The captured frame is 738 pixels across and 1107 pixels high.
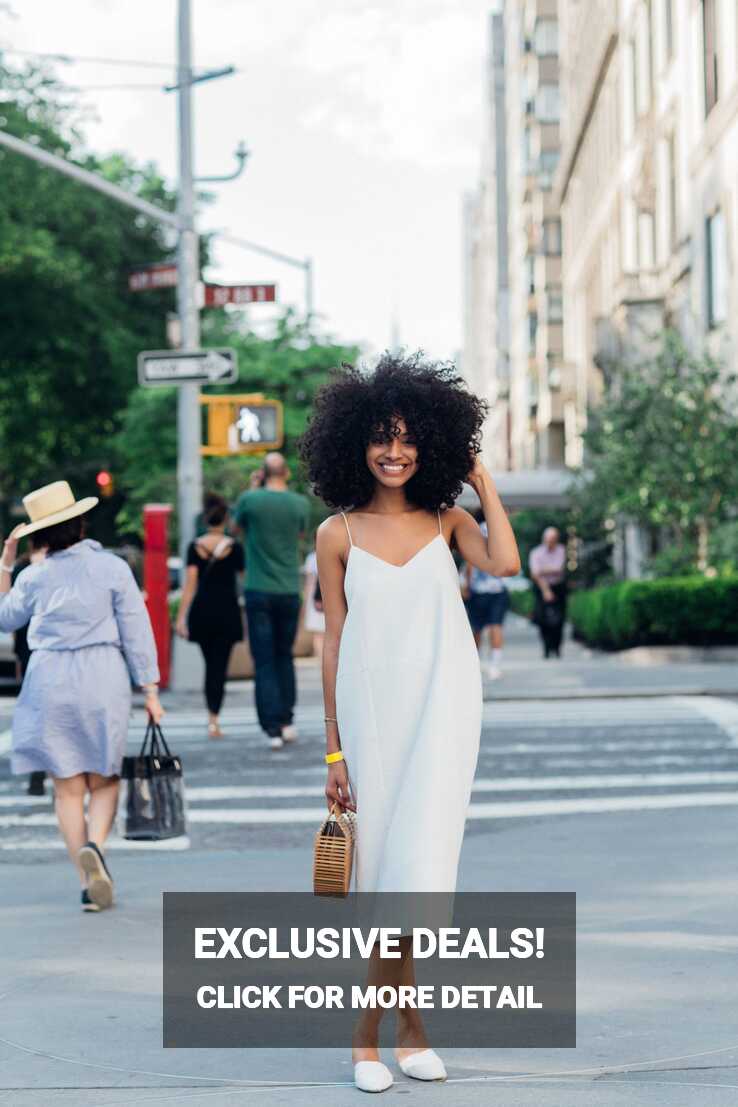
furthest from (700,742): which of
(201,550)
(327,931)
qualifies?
(327,931)

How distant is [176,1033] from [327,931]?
155 centimetres

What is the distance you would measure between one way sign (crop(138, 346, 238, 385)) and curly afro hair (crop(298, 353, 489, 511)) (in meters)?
14.6

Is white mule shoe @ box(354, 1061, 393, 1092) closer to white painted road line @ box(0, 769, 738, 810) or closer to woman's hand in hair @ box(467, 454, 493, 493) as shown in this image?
woman's hand in hair @ box(467, 454, 493, 493)

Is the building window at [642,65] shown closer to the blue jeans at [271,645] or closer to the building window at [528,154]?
the blue jeans at [271,645]

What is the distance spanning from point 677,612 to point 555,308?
49.8m

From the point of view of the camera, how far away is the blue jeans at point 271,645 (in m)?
12.6

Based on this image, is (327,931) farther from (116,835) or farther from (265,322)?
(265,322)

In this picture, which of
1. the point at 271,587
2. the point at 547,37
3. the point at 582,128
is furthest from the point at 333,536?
the point at 547,37

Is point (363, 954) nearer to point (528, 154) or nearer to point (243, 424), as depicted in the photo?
point (243, 424)

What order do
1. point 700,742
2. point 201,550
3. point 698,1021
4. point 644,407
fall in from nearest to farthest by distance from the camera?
point 698,1021, point 700,742, point 201,550, point 644,407

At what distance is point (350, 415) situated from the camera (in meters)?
4.92

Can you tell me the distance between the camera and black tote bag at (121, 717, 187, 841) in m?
7.57

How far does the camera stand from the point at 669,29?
1387 inches

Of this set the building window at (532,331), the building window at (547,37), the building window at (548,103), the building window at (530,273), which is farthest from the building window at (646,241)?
the building window at (548,103)
